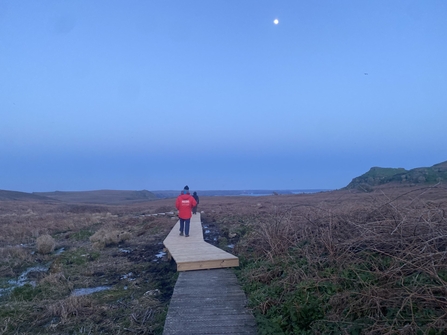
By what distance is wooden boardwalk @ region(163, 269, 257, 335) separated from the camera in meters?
4.93

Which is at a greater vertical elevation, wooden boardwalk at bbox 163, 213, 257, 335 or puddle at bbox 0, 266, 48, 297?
wooden boardwalk at bbox 163, 213, 257, 335

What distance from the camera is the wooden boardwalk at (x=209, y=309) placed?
16.2ft

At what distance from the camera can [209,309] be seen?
5.64 metres

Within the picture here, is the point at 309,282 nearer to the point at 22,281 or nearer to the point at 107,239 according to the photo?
the point at 22,281

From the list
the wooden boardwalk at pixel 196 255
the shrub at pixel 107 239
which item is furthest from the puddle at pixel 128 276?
the shrub at pixel 107 239

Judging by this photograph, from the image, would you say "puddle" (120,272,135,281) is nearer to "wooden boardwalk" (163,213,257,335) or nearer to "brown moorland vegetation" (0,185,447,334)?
"brown moorland vegetation" (0,185,447,334)

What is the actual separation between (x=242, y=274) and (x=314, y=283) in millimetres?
2327

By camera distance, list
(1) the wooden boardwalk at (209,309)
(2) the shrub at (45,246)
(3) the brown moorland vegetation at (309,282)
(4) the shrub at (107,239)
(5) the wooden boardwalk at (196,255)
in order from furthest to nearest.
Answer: (4) the shrub at (107,239) → (2) the shrub at (45,246) → (5) the wooden boardwalk at (196,255) → (1) the wooden boardwalk at (209,309) → (3) the brown moorland vegetation at (309,282)

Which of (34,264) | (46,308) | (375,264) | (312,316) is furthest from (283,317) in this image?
(34,264)

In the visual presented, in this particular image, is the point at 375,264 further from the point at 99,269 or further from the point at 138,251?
the point at 138,251

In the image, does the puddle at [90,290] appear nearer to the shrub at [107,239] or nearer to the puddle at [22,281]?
the puddle at [22,281]

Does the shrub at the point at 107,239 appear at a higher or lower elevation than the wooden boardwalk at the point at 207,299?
lower

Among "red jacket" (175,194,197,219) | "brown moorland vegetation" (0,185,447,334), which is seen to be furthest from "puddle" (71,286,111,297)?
"red jacket" (175,194,197,219)

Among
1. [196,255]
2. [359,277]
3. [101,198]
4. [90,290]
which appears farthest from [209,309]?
[101,198]
